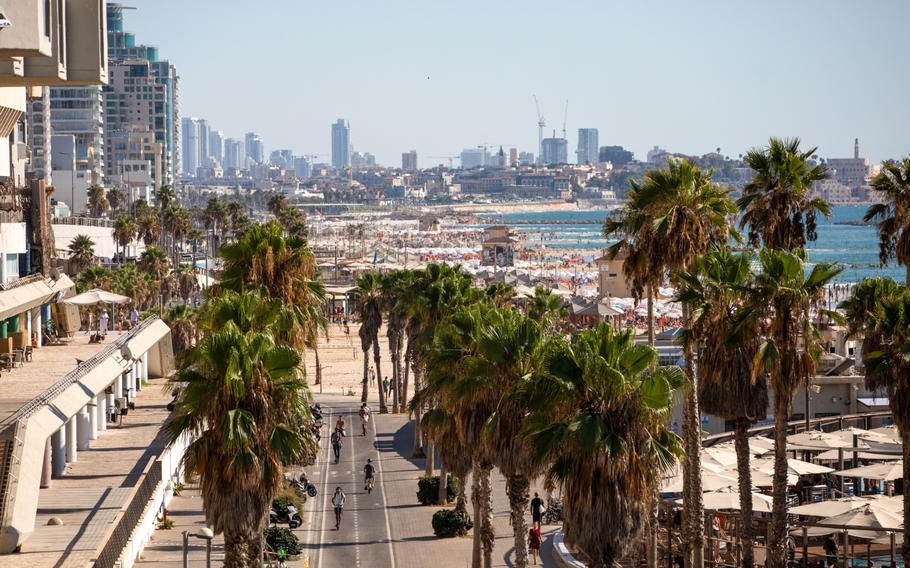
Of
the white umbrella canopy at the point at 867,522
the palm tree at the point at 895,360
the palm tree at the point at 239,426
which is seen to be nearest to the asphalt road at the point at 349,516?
the white umbrella canopy at the point at 867,522

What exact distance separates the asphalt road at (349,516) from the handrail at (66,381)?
6779 mm

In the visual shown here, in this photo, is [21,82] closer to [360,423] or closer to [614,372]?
[614,372]

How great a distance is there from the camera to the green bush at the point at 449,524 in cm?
3294

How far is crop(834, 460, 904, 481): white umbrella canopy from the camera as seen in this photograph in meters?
29.6

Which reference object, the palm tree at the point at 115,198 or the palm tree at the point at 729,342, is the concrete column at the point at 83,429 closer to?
the palm tree at the point at 729,342

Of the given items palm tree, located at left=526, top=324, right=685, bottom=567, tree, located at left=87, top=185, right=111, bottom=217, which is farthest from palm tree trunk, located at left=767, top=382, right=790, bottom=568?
tree, located at left=87, top=185, right=111, bottom=217

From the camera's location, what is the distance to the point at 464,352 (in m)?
26.2

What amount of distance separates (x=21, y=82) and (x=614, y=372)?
15355 millimetres

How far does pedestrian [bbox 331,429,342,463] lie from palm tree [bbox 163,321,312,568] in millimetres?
24132

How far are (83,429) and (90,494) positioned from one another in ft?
22.7

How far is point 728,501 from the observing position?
2820 cm

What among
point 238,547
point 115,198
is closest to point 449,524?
point 238,547

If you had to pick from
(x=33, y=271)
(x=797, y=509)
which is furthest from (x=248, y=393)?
(x=33, y=271)

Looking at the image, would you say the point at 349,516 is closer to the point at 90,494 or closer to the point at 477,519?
the point at 90,494
